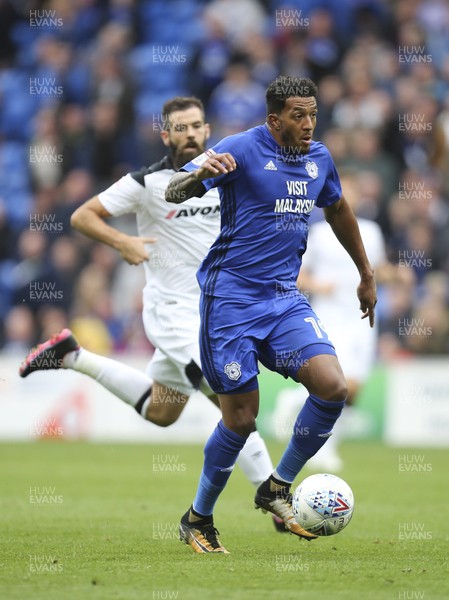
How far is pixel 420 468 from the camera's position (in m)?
12.0

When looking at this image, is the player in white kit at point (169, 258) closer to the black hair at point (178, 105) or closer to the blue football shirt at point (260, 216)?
the black hair at point (178, 105)

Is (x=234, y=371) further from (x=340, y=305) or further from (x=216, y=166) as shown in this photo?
(x=340, y=305)

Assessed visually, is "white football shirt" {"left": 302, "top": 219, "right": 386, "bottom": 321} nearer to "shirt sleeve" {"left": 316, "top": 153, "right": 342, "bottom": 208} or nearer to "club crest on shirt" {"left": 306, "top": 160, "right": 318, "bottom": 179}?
"shirt sleeve" {"left": 316, "top": 153, "right": 342, "bottom": 208}

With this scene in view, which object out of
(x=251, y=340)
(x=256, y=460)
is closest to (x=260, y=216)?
(x=251, y=340)

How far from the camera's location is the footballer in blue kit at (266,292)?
6.68m

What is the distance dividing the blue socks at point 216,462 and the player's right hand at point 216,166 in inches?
56.9

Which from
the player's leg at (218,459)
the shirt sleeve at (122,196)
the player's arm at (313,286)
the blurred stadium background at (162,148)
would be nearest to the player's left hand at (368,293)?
the player's leg at (218,459)

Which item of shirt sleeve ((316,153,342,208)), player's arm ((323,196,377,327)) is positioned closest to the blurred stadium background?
player's arm ((323,196,377,327))

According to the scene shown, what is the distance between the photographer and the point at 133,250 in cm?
775

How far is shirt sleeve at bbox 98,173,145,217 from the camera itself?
8148 mm

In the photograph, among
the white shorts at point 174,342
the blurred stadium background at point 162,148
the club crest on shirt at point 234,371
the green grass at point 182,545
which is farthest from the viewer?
the blurred stadium background at point 162,148

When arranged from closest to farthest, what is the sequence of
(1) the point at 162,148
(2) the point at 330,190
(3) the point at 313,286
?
(2) the point at 330,190 < (3) the point at 313,286 < (1) the point at 162,148

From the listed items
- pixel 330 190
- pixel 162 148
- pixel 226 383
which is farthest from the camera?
pixel 162 148

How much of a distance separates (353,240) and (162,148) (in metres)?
10.1
